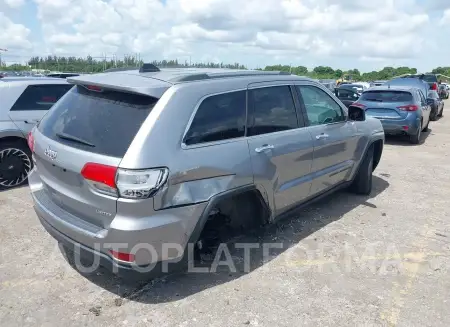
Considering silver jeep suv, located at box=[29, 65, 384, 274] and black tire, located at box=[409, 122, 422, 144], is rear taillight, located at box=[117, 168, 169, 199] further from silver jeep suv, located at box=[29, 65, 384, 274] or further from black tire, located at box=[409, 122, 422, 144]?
black tire, located at box=[409, 122, 422, 144]

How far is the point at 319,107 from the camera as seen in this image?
4.75 m

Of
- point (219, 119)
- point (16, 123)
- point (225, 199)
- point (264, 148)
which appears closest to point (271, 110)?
point (264, 148)

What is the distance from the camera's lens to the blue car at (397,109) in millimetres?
10484

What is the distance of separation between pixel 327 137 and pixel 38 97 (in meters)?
4.36

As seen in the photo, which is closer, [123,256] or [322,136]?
[123,256]

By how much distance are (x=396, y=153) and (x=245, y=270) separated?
712cm

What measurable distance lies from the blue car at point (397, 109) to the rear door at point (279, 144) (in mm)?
6726

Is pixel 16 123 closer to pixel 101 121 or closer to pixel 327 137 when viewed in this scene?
pixel 101 121

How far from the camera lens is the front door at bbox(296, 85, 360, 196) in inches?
176

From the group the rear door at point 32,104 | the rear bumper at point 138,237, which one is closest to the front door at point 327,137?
the rear bumper at point 138,237

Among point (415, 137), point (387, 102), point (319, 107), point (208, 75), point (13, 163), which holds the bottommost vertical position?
point (415, 137)

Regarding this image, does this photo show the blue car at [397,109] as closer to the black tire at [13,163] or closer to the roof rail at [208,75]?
the roof rail at [208,75]

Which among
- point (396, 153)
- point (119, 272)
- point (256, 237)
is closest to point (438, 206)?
point (256, 237)

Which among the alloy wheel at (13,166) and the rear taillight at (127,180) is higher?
the rear taillight at (127,180)
